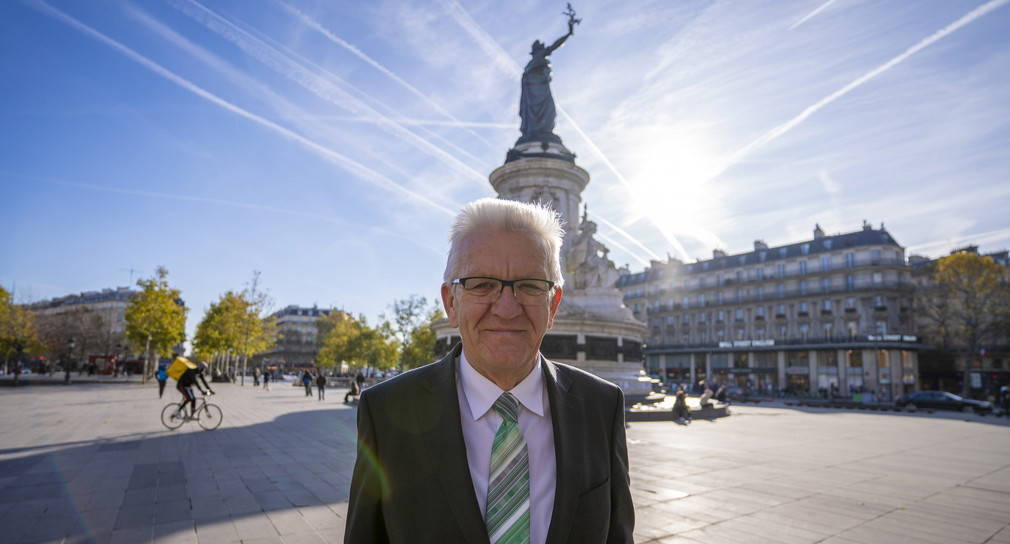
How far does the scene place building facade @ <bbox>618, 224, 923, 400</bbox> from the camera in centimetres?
5266

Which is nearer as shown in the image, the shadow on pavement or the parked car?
the shadow on pavement

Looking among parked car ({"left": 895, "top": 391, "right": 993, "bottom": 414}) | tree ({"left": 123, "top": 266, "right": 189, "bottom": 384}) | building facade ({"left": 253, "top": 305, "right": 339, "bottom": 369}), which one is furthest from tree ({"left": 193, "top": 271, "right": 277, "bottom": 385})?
building facade ({"left": 253, "top": 305, "right": 339, "bottom": 369})

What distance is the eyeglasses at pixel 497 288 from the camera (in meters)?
2.04

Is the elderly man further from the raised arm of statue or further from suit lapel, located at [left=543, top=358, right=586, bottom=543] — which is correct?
the raised arm of statue

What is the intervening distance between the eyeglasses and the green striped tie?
0.43 metres

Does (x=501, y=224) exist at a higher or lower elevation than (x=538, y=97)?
lower

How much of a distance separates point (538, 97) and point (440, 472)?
1018 inches

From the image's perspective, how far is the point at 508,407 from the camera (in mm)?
1993

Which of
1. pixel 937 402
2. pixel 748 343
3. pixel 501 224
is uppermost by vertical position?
pixel 501 224

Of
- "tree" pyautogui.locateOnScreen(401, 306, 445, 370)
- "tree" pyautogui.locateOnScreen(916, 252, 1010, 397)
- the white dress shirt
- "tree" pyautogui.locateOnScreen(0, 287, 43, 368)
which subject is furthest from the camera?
"tree" pyautogui.locateOnScreen(401, 306, 445, 370)

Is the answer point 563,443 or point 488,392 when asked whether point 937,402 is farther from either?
point 488,392

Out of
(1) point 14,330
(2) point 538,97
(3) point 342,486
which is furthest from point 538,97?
(1) point 14,330

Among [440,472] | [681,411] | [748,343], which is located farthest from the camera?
[748,343]

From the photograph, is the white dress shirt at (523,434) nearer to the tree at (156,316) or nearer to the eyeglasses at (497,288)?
the eyeglasses at (497,288)
